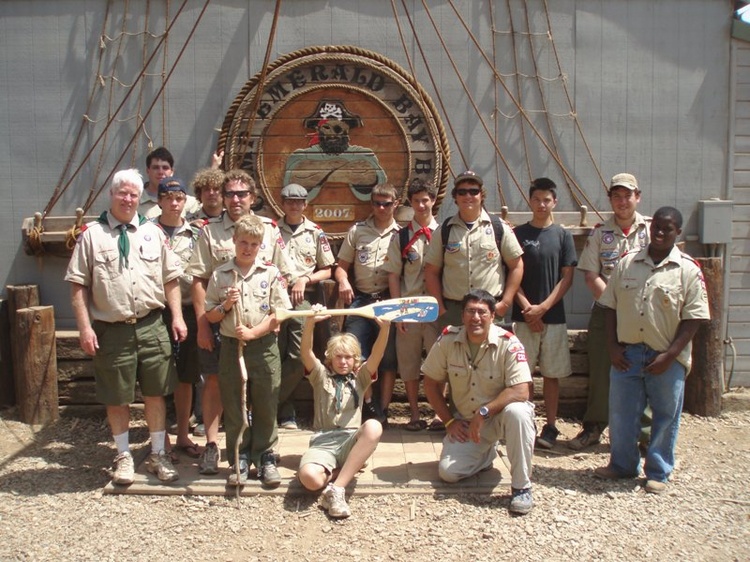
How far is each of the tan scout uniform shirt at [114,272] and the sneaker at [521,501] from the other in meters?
2.04

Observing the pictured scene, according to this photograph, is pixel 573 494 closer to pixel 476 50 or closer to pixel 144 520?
pixel 144 520

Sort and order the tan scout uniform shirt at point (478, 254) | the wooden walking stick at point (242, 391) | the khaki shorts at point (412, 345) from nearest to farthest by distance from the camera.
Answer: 1. the wooden walking stick at point (242, 391)
2. the tan scout uniform shirt at point (478, 254)
3. the khaki shorts at point (412, 345)

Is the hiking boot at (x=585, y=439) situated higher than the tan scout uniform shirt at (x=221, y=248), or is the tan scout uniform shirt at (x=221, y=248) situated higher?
the tan scout uniform shirt at (x=221, y=248)

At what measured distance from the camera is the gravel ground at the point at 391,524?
11.6 ft

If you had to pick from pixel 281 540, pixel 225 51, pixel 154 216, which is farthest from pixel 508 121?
pixel 281 540

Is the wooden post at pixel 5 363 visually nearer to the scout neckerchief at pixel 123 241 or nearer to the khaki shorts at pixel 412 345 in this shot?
the scout neckerchief at pixel 123 241

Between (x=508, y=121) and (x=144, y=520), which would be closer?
(x=144, y=520)

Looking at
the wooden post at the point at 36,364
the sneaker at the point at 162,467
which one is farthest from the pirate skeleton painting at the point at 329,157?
the sneaker at the point at 162,467

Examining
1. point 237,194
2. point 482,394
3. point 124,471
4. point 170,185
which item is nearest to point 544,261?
point 482,394

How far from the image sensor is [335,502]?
3812 millimetres

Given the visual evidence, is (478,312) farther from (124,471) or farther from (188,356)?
(124,471)

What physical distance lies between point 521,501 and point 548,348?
46.1 inches

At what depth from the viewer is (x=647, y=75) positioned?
562 cm

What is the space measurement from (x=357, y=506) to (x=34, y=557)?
57.6 inches
